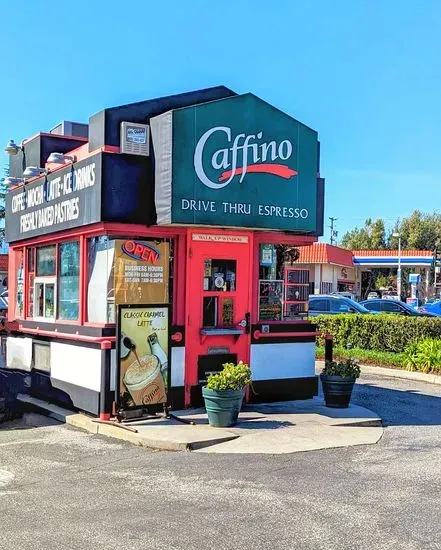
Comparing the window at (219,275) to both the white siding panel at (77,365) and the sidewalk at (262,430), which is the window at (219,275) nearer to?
the sidewalk at (262,430)

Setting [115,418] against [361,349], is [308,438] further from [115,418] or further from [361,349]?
[361,349]

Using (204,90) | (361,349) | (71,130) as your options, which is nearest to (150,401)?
(204,90)

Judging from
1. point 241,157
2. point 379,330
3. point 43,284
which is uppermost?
point 241,157

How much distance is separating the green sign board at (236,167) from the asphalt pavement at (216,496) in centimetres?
346

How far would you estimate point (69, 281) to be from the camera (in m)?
11.1

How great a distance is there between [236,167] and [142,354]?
120 inches

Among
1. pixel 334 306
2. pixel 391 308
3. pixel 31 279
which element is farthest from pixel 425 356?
pixel 31 279

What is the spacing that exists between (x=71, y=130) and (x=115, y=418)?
604cm

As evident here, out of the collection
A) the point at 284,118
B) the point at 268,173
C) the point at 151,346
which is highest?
the point at 284,118

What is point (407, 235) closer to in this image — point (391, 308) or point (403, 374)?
point (391, 308)

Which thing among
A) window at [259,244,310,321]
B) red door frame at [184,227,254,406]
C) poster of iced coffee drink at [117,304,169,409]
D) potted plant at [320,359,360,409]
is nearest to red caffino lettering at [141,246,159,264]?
red door frame at [184,227,254,406]

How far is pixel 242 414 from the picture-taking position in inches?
394

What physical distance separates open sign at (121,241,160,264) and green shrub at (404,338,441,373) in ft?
26.1

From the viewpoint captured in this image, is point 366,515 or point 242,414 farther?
point 242,414
